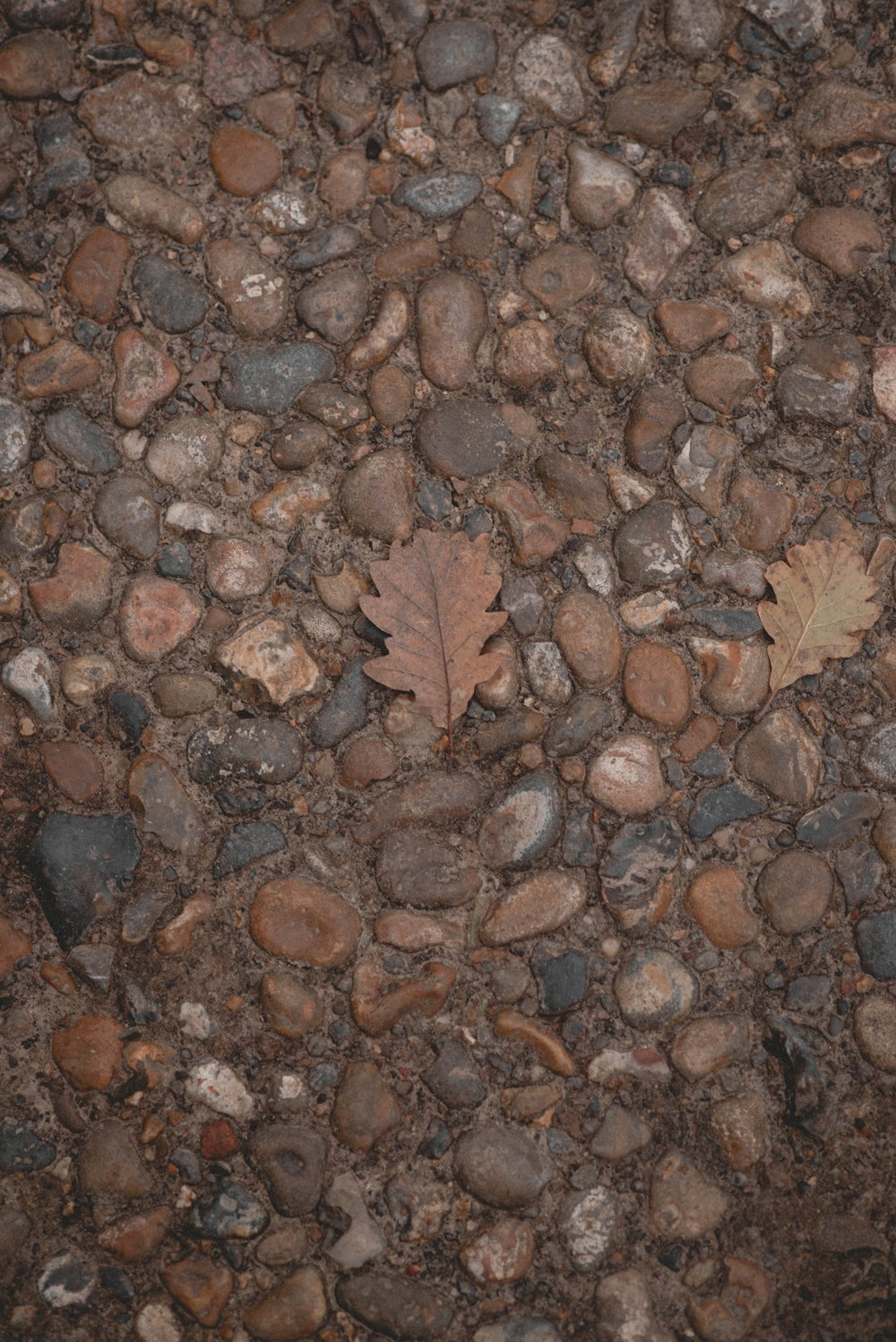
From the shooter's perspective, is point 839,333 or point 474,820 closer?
point 474,820

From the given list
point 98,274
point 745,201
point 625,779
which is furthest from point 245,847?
point 745,201

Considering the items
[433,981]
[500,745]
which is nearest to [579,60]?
[500,745]

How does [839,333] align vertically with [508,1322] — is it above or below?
above

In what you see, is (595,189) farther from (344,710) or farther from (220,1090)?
(220,1090)

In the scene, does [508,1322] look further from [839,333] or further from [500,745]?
[839,333]

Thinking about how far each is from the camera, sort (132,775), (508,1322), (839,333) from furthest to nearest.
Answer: (839,333) < (132,775) < (508,1322)

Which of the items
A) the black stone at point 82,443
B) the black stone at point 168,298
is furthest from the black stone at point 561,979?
the black stone at point 168,298
